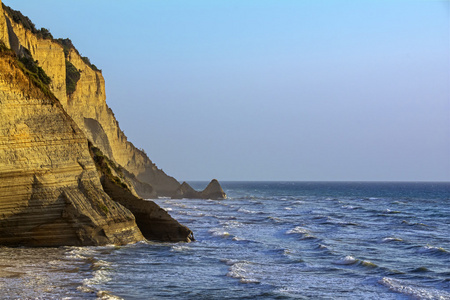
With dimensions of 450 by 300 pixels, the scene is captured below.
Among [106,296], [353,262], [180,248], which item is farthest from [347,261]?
[106,296]

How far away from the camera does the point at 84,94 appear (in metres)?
71.9

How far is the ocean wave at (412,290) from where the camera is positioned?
19766 millimetres

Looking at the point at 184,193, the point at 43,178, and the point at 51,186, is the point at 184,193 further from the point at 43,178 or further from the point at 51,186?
the point at 43,178

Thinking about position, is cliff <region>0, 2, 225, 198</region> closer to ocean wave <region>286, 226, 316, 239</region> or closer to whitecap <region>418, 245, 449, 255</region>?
ocean wave <region>286, 226, 316, 239</region>

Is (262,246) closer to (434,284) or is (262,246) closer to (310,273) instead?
(310,273)

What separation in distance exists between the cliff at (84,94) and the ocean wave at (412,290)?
73.9 ft

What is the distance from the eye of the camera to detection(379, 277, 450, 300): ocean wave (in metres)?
19.8

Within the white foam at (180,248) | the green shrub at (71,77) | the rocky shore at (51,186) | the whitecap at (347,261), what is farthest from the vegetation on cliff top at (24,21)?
the whitecap at (347,261)

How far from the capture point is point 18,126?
25.3m

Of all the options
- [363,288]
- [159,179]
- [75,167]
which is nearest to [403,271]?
[363,288]

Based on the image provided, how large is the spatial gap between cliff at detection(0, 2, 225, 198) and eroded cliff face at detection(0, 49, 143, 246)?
21.8 ft

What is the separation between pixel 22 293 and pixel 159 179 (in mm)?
84794

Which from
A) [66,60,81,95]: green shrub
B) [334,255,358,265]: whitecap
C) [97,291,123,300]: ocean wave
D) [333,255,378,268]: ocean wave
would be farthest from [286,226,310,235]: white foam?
[66,60,81,95]: green shrub

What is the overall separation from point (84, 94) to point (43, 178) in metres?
47.9
